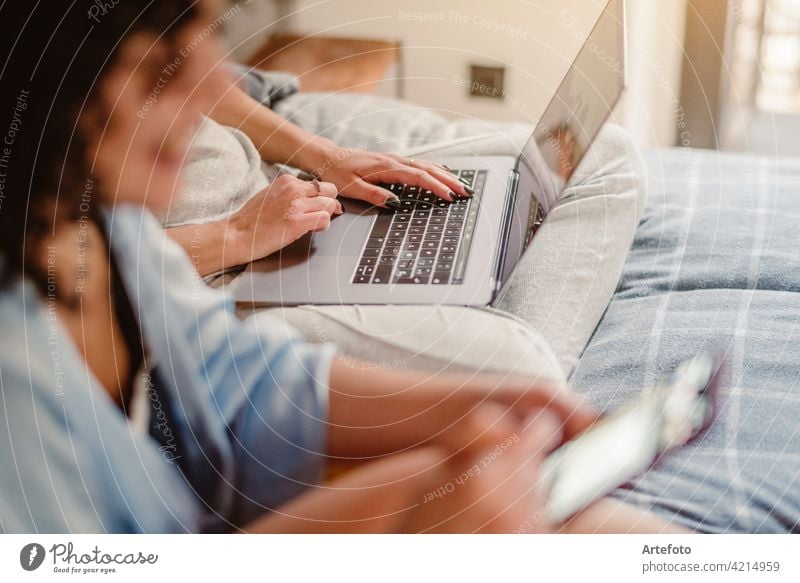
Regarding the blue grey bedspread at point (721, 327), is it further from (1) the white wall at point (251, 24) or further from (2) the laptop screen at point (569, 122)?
(1) the white wall at point (251, 24)

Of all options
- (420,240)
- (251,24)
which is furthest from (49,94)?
(420,240)

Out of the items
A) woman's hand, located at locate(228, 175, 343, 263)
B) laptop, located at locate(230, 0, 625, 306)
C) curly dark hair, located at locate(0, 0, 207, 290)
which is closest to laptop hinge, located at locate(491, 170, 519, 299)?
laptop, located at locate(230, 0, 625, 306)

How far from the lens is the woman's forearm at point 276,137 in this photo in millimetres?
499

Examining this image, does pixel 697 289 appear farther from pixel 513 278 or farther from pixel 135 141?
pixel 135 141

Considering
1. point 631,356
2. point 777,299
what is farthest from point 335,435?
point 777,299

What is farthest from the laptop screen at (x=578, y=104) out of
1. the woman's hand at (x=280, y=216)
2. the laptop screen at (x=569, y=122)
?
the woman's hand at (x=280, y=216)

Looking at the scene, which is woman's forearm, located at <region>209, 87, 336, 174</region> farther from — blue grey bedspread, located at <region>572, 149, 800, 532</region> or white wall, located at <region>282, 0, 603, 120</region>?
blue grey bedspread, located at <region>572, 149, 800, 532</region>

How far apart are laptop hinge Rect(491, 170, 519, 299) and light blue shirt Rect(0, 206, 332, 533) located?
120mm

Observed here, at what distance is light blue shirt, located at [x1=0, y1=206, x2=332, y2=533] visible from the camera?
0.49 meters

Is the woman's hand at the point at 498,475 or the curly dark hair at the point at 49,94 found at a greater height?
the curly dark hair at the point at 49,94

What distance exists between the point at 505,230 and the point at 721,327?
0.16 m

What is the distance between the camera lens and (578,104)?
512mm

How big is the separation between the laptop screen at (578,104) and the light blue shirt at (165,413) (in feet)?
0.64

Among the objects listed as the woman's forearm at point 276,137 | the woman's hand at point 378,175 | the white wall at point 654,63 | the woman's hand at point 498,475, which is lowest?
the woman's hand at point 498,475
